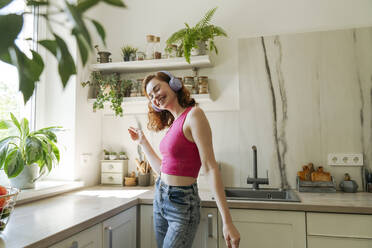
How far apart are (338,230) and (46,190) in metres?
1.81

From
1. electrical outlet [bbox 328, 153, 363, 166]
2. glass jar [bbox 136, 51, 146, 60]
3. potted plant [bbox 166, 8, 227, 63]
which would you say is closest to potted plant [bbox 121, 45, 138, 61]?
glass jar [bbox 136, 51, 146, 60]

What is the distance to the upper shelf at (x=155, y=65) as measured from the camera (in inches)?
88.7

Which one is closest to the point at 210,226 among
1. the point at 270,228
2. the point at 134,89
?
the point at 270,228

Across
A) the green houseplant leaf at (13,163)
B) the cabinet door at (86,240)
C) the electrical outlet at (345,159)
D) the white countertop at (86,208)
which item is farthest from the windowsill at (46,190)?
the electrical outlet at (345,159)

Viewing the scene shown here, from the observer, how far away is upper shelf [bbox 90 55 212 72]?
225 centimetres

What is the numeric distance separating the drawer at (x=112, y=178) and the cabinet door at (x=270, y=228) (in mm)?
1046

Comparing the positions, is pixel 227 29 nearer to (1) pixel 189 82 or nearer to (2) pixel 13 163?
(1) pixel 189 82

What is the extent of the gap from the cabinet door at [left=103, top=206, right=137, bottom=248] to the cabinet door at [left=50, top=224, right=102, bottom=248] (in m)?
0.05

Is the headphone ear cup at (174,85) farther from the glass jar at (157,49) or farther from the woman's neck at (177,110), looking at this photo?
the glass jar at (157,49)

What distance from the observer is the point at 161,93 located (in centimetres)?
159

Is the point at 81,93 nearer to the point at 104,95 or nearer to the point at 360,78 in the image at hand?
the point at 104,95

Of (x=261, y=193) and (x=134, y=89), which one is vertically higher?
(x=134, y=89)

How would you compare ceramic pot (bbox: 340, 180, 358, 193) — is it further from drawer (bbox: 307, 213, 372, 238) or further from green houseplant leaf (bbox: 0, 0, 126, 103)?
green houseplant leaf (bbox: 0, 0, 126, 103)

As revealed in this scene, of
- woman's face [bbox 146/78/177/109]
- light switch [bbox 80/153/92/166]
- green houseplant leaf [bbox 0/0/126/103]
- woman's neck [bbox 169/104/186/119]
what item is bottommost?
Result: light switch [bbox 80/153/92/166]
